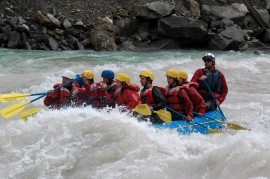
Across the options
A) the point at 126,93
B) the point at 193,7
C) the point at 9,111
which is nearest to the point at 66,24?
the point at 193,7

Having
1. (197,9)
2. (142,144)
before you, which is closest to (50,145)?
(142,144)

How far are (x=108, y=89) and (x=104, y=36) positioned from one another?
35.3 ft

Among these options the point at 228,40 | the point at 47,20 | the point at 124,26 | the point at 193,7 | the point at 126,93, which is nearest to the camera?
the point at 126,93

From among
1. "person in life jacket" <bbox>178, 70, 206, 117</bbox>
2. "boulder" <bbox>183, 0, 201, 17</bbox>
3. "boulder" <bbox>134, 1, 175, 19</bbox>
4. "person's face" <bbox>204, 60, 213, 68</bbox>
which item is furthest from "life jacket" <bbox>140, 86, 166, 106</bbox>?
"boulder" <bbox>183, 0, 201, 17</bbox>

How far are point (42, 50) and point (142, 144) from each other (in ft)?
38.8

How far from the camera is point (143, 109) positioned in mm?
6074

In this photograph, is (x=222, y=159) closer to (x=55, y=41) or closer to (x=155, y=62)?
(x=155, y=62)

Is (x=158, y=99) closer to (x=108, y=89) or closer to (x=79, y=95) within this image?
(x=108, y=89)

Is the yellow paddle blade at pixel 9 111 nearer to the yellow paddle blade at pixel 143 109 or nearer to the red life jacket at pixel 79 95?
the red life jacket at pixel 79 95

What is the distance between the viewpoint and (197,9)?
20453 mm

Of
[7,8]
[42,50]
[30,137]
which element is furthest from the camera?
[7,8]

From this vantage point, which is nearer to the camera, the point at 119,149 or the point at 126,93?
the point at 119,149

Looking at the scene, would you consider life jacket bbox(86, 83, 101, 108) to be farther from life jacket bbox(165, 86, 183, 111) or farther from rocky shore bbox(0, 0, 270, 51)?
rocky shore bbox(0, 0, 270, 51)

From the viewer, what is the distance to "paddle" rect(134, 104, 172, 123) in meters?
6.04
